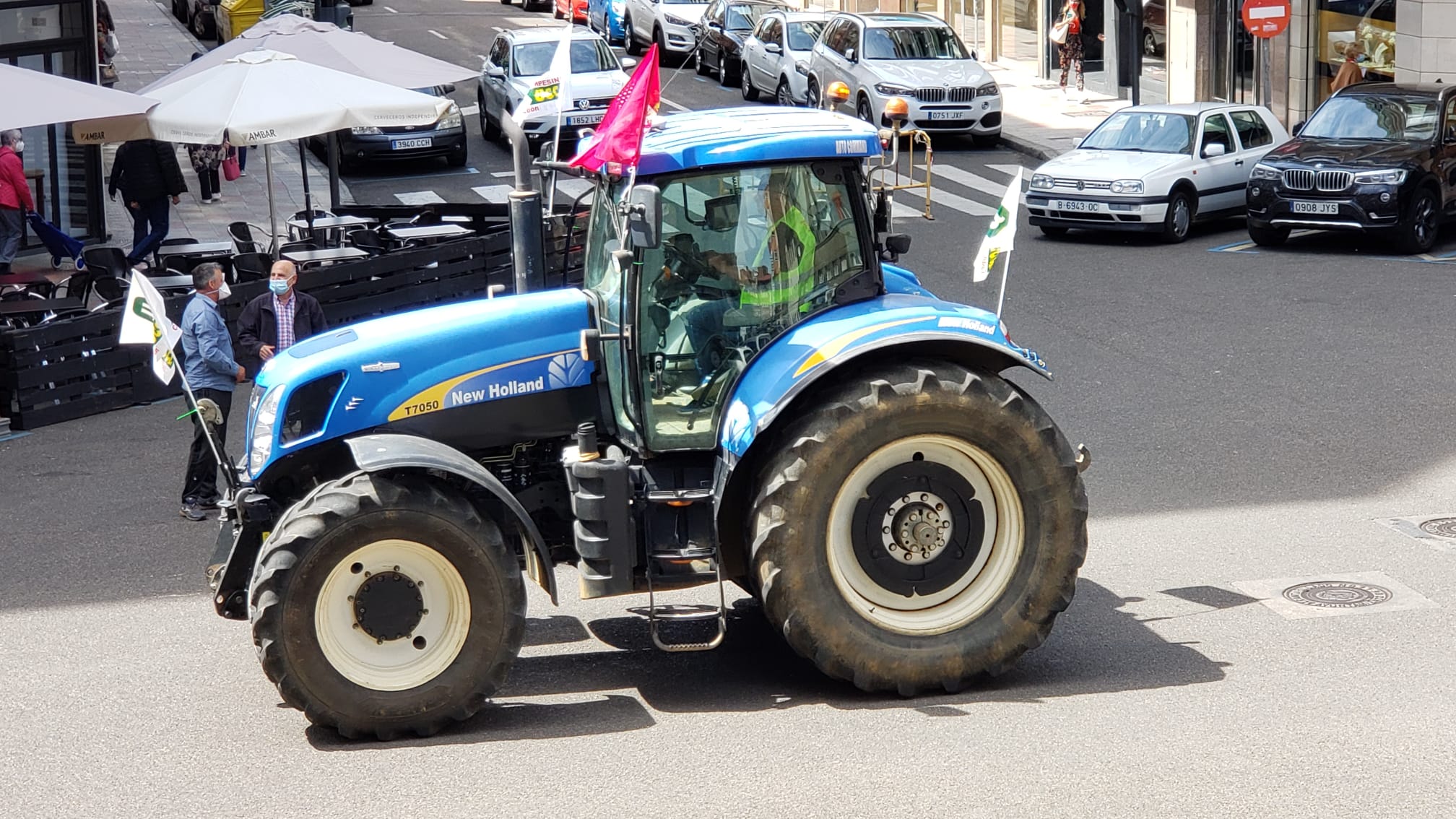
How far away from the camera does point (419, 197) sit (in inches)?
1000

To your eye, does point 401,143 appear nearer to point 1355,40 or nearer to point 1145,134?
point 1145,134

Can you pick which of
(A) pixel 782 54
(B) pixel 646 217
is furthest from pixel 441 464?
(A) pixel 782 54

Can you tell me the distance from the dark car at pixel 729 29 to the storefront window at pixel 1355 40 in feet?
37.6

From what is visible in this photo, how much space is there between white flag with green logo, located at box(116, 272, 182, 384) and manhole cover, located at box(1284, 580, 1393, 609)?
5.88 meters

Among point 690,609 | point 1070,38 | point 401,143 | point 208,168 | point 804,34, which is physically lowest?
point 690,609

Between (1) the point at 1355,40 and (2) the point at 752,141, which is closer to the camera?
(2) the point at 752,141

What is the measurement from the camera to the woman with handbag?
105ft

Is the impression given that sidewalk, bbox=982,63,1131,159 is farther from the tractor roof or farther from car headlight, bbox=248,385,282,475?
car headlight, bbox=248,385,282,475

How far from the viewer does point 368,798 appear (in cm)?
670

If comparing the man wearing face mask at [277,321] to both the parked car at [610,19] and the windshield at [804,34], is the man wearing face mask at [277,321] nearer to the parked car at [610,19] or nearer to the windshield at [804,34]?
the windshield at [804,34]

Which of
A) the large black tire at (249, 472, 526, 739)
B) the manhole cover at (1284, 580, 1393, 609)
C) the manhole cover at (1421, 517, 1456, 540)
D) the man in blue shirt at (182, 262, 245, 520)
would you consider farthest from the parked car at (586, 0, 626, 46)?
the large black tire at (249, 472, 526, 739)

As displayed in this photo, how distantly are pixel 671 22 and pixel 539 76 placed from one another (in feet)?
29.8

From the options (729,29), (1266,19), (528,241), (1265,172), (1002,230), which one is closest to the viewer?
(528,241)

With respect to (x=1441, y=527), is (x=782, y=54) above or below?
above
